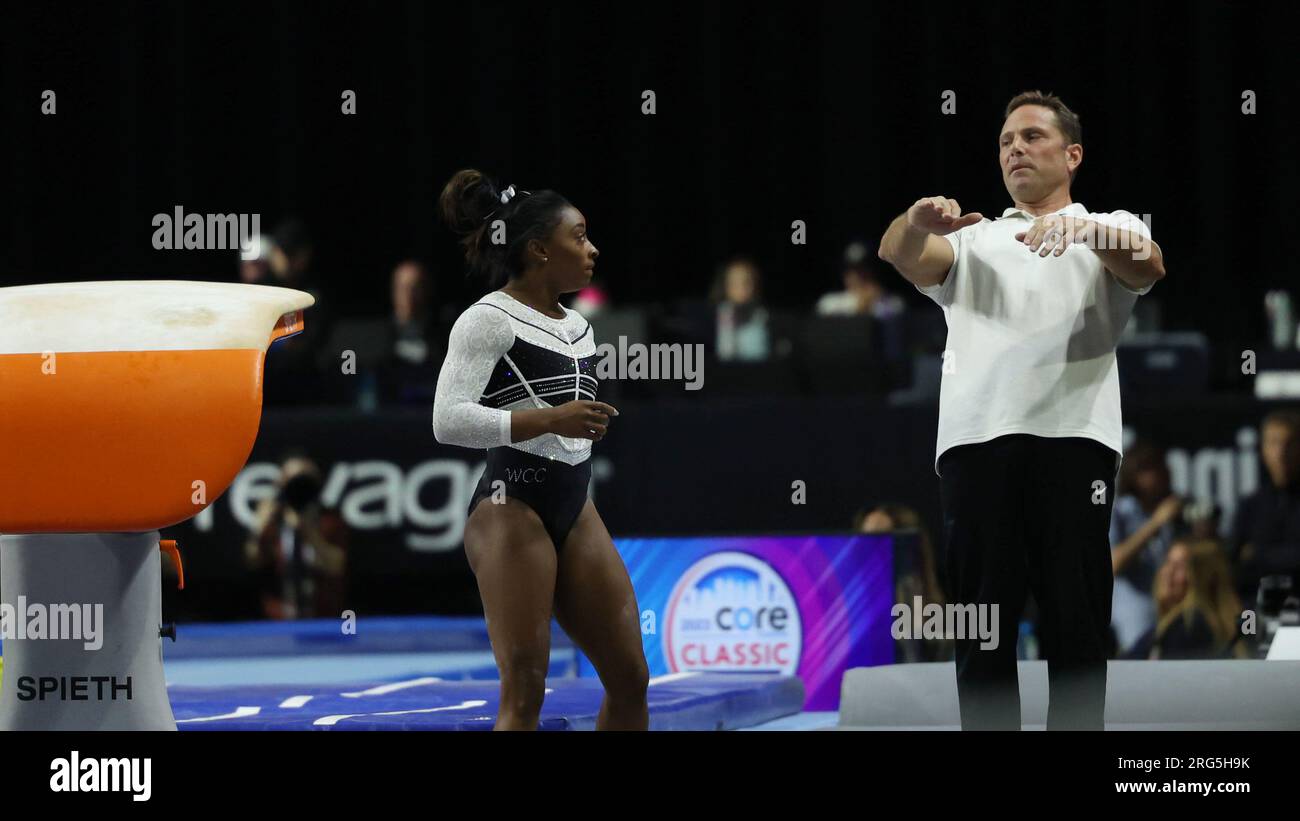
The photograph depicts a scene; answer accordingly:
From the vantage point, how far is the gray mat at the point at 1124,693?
161 inches

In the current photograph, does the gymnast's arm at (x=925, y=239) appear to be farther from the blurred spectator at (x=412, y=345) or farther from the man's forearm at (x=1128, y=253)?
the blurred spectator at (x=412, y=345)

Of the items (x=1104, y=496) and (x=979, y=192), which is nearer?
(x=1104, y=496)

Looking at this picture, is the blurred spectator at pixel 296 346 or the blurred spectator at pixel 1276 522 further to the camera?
the blurred spectator at pixel 296 346

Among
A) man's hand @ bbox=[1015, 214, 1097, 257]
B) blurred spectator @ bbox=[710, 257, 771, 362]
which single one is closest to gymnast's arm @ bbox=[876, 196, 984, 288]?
man's hand @ bbox=[1015, 214, 1097, 257]

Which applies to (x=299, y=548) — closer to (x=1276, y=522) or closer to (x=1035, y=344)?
(x=1276, y=522)

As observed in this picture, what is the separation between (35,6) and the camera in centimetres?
1073

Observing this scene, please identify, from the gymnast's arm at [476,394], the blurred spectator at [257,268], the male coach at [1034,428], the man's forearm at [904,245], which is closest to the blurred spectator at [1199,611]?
the male coach at [1034,428]

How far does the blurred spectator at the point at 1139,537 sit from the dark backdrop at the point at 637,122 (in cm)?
382

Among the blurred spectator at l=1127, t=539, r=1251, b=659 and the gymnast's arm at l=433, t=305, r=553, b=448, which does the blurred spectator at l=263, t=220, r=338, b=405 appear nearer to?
the blurred spectator at l=1127, t=539, r=1251, b=659

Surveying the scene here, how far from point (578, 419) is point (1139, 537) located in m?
4.49
